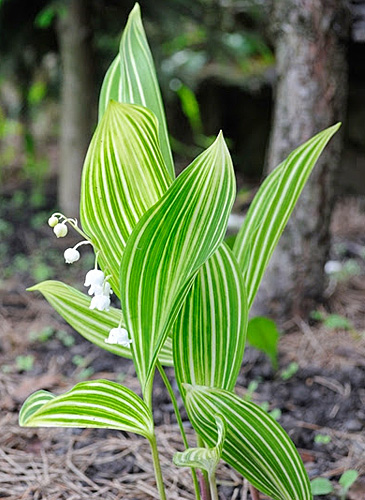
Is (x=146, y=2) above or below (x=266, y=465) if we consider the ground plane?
above

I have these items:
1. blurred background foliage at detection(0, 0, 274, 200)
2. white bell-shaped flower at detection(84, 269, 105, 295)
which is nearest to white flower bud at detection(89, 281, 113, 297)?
white bell-shaped flower at detection(84, 269, 105, 295)

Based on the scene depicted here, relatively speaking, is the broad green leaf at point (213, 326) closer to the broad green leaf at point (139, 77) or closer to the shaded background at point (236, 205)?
the broad green leaf at point (139, 77)

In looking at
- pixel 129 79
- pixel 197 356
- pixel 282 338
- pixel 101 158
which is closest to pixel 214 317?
pixel 197 356

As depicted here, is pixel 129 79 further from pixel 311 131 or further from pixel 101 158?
pixel 311 131

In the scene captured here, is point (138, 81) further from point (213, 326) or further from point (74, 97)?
point (74, 97)

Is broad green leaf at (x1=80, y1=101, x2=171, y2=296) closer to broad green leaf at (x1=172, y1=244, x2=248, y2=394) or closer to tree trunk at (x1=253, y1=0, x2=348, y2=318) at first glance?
broad green leaf at (x1=172, y1=244, x2=248, y2=394)

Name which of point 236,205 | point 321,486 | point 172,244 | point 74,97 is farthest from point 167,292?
point 236,205

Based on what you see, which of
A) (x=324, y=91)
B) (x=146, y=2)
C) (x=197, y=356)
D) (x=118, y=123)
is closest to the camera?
(x=118, y=123)
